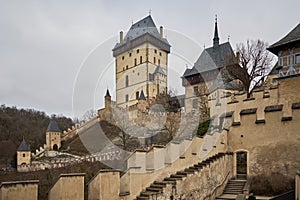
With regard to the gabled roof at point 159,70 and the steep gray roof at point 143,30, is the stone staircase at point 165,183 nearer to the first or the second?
the gabled roof at point 159,70

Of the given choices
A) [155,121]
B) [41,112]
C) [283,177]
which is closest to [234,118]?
[283,177]

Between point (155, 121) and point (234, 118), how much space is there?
11669 mm

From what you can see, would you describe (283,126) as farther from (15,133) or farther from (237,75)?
(15,133)

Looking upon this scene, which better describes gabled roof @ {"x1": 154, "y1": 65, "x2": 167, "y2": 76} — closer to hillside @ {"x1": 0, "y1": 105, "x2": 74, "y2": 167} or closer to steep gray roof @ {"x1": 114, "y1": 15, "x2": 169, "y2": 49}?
steep gray roof @ {"x1": 114, "y1": 15, "x2": 169, "y2": 49}

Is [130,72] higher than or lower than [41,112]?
higher

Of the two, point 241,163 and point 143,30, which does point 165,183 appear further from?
point 143,30

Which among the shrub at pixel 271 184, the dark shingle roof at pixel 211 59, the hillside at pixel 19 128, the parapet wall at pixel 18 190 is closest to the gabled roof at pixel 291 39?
the shrub at pixel 271 184

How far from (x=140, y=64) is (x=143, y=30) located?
7.49m

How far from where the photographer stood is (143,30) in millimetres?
46625

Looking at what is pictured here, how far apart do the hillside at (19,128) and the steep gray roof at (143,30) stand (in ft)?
70.5

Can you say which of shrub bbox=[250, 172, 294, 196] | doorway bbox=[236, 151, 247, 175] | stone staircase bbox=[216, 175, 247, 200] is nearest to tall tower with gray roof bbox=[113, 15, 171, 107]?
doorway bbox=[236, 151, 247, 175]

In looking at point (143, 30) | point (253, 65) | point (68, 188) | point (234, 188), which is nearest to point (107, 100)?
point (143, 30)

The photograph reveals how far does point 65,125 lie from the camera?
2219 inches

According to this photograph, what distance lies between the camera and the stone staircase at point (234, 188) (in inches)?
458
